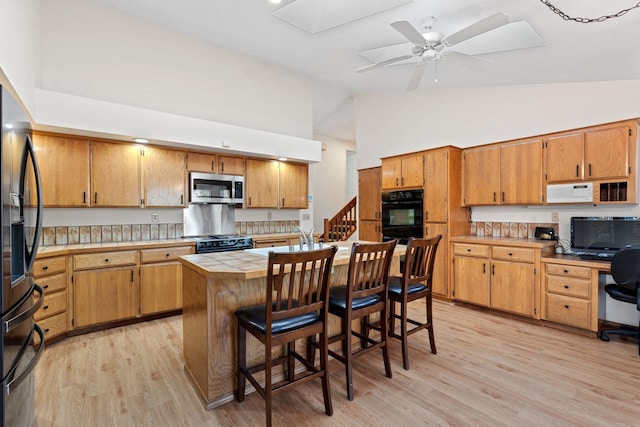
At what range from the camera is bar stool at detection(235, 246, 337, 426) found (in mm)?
1801

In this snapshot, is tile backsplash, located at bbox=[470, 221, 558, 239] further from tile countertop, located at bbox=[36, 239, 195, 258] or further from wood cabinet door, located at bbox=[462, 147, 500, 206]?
tile countertop, located at bbox=[36, 239, 195, 258]

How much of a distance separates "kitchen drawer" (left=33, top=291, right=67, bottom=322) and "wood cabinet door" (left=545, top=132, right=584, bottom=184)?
18.4 feet

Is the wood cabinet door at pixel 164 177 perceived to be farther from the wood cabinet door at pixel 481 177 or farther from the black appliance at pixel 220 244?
the wood cabinet door at pixel 481 177

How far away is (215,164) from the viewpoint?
454 cm

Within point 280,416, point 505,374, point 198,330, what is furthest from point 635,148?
point 198,330

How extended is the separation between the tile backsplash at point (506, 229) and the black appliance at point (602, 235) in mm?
319

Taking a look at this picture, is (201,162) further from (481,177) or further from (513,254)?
(513,254)

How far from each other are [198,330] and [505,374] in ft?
8.04

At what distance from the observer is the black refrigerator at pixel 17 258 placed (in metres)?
1.31

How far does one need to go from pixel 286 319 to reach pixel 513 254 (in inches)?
125

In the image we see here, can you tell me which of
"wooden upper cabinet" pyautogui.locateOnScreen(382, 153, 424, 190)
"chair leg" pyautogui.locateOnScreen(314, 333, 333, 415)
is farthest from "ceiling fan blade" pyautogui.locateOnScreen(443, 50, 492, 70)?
"chair leg" pyautogui.locateOnScreen(314, 333, 333, 415)

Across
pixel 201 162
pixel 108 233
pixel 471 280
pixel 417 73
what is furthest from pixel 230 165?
pixel 471 280

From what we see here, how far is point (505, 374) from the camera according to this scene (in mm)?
2545

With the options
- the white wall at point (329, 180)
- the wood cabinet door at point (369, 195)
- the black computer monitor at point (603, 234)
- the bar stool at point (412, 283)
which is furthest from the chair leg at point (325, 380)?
the white wall at point (329, 180)
